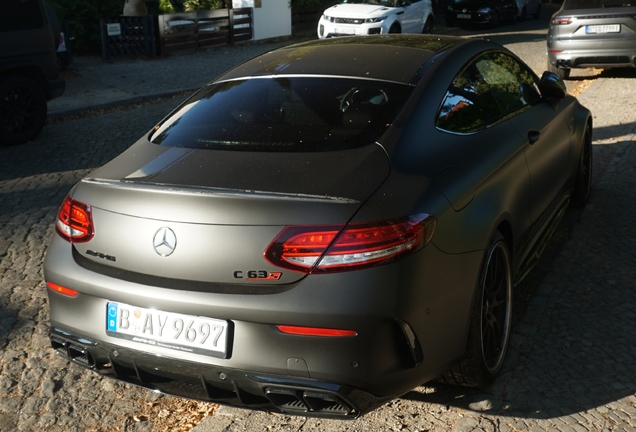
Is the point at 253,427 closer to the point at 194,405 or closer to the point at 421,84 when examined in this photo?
the point at 194,405

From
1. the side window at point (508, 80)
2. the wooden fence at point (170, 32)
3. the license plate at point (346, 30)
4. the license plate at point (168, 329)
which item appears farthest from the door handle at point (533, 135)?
the license plate at point (346, 30)

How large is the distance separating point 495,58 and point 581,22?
9.07 metres

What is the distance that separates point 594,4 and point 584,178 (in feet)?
26.2

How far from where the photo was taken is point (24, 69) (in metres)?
10.1

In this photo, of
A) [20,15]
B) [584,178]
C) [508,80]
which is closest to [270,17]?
[20,15]

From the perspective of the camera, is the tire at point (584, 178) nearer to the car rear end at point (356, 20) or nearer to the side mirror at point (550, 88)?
the side mirror at point (550, 88)

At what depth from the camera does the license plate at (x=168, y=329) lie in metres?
Result: 3.11

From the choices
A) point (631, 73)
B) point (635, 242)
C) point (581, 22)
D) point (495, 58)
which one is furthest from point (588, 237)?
point (631, 73)

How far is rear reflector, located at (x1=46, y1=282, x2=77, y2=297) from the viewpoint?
3432 millimetres

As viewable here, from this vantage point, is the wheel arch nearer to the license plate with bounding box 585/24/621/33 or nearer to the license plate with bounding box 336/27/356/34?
the license plate with bounding box 585/24/621/33

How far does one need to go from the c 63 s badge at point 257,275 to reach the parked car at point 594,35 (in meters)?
11.3

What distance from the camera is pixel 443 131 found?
3.77 m

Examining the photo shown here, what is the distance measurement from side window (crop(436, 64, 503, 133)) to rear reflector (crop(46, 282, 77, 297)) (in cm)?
182

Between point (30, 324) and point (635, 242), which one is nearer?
point (30, 324)
